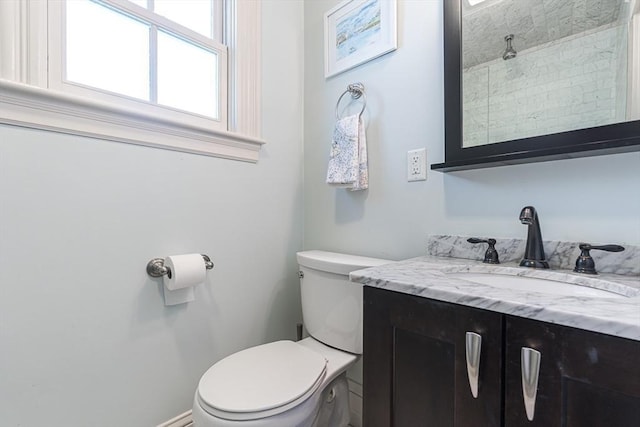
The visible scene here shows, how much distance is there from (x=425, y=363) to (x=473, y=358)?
0.12 metres

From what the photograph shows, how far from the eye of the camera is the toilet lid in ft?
2.60

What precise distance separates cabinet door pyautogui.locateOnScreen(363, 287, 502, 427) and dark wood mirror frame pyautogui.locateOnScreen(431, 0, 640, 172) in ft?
1.77

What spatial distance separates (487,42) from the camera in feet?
3.26

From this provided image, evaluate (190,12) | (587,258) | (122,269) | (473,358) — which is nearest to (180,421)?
(122,269)

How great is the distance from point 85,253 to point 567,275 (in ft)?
4.52

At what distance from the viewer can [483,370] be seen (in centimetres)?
57

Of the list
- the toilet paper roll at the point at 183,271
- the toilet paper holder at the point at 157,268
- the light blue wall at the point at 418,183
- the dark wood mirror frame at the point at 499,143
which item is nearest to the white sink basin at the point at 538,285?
the light blue wall at the point at 418,183

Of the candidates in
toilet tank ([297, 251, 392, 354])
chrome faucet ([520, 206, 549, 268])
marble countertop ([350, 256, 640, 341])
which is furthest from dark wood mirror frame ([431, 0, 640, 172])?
toilet tank ([297, 251, 392, 354])

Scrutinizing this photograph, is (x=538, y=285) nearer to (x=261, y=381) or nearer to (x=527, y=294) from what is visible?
(x=527, y=294)

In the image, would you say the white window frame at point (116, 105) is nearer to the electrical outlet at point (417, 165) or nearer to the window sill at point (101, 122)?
the window sill at point (101, 122)

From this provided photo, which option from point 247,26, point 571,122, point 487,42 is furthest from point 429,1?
point 247,26

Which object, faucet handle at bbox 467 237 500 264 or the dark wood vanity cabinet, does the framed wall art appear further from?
the dark wood vanity cabinet

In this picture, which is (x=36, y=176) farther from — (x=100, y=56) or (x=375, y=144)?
(x=375, y=144)

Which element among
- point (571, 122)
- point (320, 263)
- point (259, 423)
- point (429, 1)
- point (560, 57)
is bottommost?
point (259, 423)
